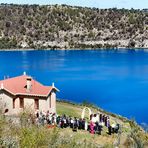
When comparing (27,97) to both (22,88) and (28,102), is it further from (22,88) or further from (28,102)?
(22,88)

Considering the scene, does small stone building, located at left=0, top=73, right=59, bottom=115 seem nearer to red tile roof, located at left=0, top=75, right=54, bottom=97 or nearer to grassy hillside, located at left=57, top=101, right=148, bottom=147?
red tile roof, located at left=0, top=75, right=54, bottom=97

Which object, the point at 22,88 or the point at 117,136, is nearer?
the point at 117,136

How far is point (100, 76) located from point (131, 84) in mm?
18494

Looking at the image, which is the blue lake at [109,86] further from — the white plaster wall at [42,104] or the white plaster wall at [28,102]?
the white plaster wall at [28,102]

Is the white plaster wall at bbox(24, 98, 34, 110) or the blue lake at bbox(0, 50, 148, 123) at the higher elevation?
the white plaster wall at bbox(24, 98, 34, 110)

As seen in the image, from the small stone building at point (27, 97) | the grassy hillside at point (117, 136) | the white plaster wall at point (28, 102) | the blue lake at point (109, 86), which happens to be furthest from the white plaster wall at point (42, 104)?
the blue lake at point (109, 86)

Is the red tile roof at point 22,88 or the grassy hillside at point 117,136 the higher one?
the red tile roof at point 22,88

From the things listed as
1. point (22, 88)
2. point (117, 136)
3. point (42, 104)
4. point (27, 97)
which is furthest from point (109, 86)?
point (117, 136)

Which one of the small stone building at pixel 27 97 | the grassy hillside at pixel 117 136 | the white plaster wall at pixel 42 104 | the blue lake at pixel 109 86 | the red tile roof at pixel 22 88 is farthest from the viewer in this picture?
the blue lake at pixel 109 86

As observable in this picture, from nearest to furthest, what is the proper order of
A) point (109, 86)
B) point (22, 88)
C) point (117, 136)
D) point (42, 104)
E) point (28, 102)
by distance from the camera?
1. point (117, 136)
2. point (42, 104)
3. point (28, 102)
4. point (22, 88)
5. point (109, 86)

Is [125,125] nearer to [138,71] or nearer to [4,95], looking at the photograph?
[4,95]

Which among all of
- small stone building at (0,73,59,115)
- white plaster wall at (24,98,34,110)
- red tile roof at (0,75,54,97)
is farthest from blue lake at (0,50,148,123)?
white plaster wall at (24,98,34,110)

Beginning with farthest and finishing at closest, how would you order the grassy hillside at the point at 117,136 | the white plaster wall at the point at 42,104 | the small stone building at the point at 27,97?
1. the small stone building at the point at 27,97
2. the white plaster wall at the point at 42,104
3. the grassy hillside at the point at 117,136

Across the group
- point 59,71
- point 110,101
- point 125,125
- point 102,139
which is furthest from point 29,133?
point 59,71
